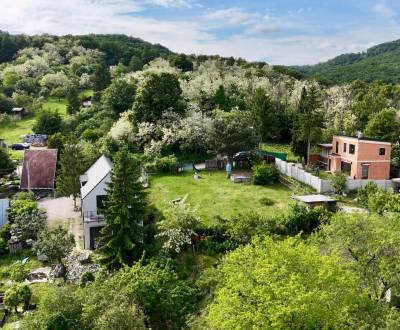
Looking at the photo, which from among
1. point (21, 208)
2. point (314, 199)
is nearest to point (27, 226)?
point (21, 208)

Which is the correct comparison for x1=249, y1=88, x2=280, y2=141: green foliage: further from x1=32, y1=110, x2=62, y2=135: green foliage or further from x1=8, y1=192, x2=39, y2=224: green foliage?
x1=32, y1=110, x2=62, y2=135: green foliage

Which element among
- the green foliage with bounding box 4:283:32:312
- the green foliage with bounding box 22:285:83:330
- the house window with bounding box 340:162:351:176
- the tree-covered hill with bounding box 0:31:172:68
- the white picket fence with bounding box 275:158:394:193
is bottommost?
the green foliage with bounding box 4:283:32:312

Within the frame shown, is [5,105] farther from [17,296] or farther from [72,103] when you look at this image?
[17,296]

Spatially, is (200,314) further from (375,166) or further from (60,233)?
(375,166)

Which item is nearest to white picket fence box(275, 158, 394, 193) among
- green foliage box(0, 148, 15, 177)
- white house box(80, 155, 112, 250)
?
white house box(80, 155, 112, 250)

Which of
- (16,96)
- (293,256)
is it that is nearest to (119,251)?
(293,256)

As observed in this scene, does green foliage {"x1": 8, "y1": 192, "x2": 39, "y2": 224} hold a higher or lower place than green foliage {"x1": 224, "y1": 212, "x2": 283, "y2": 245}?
lower
